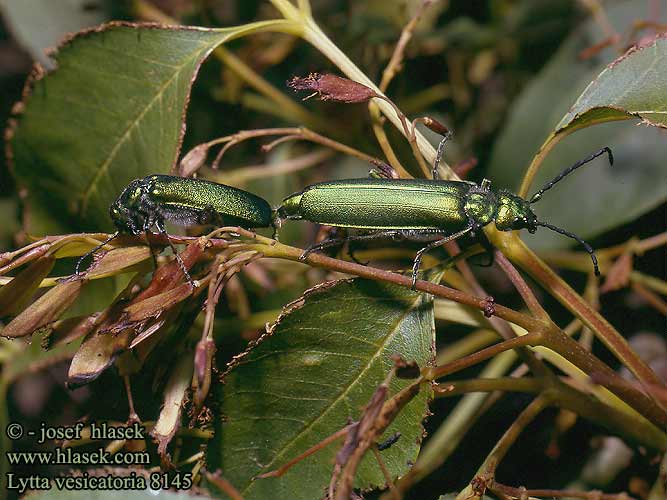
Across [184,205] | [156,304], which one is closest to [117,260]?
[156,304]

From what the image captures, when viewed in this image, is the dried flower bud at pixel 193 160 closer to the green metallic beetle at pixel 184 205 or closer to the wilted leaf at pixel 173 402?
the green metallic beetle at pixel 184 205

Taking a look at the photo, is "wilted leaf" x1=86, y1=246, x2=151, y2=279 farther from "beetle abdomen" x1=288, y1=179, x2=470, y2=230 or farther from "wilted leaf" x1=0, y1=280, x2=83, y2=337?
"beetle abdomen" x1=288, y1=179, x2=470, y2=230

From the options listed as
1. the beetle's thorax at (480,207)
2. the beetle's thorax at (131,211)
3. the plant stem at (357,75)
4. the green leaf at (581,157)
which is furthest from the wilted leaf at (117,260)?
the green leaf at (581,157)

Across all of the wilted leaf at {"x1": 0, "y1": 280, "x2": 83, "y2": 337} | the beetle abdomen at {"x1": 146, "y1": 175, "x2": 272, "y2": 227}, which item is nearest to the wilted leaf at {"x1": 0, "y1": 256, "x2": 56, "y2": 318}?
the wilted leaf at {"x1": 0, "y1": 280, "x2": 83, "y2": 337}

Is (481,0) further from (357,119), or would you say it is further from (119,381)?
(119,381)

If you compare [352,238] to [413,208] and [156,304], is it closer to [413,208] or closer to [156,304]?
[413,208]

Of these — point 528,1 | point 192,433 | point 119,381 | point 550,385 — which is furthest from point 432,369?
point 528,1
